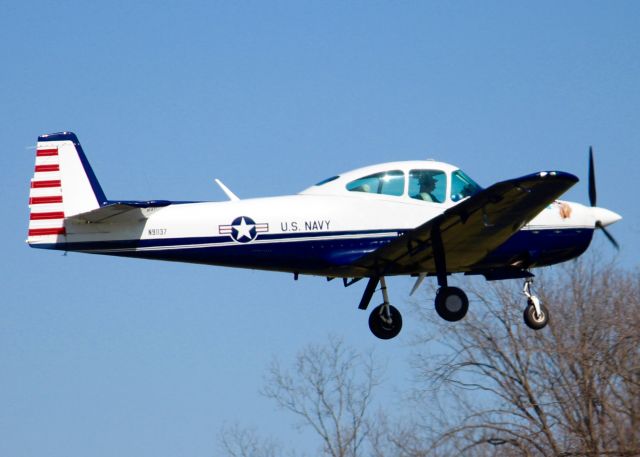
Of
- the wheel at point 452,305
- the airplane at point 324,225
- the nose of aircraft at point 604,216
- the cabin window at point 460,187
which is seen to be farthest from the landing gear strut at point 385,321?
the nose of aircraft at point 604,216

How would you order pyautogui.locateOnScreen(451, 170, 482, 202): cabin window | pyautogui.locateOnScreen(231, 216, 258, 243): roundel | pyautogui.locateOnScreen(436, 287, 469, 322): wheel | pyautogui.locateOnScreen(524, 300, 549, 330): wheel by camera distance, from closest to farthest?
1. pyautogui.locateOnScreen(231, 216, 258, 243): roundel
2. pyautogui.locateOnScreen(451, 170, 482, 202): cabin window
3. pyautogui.locateOnScreen(436, 287, 469, 322): wheel
4. pyautogui.locateOnScreen(524, 300, 549, 330): wheel

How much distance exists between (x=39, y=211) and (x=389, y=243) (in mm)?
5231

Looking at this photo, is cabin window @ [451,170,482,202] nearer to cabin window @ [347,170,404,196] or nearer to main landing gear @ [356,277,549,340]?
cabin window @ [347,170,404,196]

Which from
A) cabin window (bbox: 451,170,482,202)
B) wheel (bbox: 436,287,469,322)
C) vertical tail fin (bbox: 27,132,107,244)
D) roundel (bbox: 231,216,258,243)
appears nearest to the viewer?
vertical tail fin (bbox: 27,132,107,244)

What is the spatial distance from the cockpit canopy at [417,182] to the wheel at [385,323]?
2.15 meters

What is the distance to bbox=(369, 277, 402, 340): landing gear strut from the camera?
2011cm

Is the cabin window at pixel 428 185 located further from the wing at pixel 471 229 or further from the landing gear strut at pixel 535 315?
the landing gear strut at pixel 535 315

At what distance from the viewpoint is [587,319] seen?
2708cm

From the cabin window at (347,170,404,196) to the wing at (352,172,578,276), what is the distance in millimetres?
790

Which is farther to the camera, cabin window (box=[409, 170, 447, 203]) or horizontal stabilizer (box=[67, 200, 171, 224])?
cabin window (box=[409, 170, 447, 203])

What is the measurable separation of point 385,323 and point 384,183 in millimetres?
2472

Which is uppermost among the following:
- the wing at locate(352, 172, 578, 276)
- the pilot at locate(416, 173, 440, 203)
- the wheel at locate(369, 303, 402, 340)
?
the pilot at locate(416, 173, 440, 203)

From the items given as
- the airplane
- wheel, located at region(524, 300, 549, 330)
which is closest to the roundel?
the airplane

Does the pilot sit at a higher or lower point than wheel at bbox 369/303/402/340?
higher
